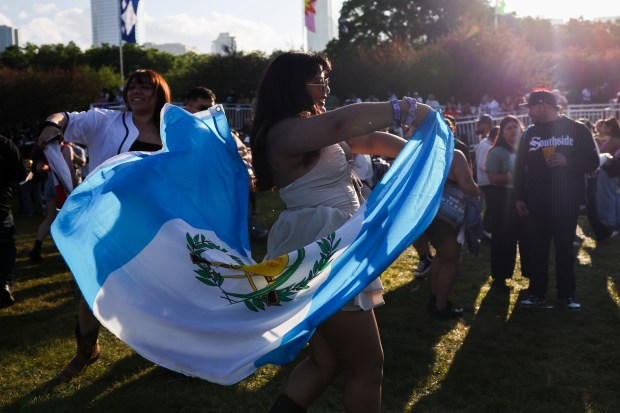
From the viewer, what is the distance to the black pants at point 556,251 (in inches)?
257

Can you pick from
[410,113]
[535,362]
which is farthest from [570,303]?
[410,113]

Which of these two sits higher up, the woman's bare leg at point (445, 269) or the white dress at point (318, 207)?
the white dress at point (318, 207)

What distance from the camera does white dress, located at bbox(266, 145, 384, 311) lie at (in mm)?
3084

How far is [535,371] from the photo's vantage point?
5.11m

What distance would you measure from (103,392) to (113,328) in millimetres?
1850

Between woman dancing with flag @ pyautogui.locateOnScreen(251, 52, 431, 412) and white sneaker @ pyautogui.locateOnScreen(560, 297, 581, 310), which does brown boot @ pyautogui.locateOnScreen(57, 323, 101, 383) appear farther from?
white sneaker @ pyautogui.locateOnScreen(560, 297, 581, 310)

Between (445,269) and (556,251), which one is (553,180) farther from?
(445,269)

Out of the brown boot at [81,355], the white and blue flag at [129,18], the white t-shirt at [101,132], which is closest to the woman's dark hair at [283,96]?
the white t-shirt at [101,132]

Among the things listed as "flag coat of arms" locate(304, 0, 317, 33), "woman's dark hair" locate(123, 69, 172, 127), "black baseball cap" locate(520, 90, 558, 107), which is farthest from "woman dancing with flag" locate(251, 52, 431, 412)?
"flag coat of arms" locate(304, 0, 317, 33)

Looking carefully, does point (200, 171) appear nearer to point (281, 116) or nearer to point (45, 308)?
point (281, 116)

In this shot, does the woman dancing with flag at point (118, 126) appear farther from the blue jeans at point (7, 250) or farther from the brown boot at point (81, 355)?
the blue jeans at point (7, 250)

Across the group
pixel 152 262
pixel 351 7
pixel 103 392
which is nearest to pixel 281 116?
pixel 152 262

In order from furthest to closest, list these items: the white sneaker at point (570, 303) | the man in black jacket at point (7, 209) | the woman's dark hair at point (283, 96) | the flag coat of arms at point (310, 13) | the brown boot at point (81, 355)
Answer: the flag coat of arms at point (310, 13) → the man in black jacket at point (7, 209) → the white sneaker at point (570, 303) → the brown boot at point (81, 355) → the woman's dark hair at point (283, 96)

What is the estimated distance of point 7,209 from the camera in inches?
285
